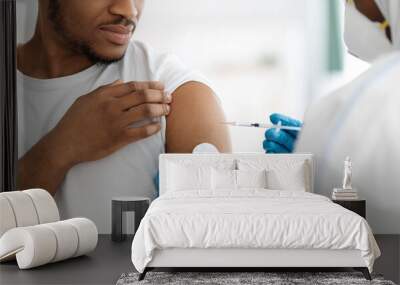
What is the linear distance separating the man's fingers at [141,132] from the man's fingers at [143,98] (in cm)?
24

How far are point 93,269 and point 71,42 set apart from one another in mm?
2615

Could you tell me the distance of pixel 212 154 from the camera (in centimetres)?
651

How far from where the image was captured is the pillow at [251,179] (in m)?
6.05

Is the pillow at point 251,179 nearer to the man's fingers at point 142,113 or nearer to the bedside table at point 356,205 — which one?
the bedside table at point 356,205

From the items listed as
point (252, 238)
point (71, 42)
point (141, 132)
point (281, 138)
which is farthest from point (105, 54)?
point (252, 238)

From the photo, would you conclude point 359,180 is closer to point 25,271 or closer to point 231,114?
point 231,114

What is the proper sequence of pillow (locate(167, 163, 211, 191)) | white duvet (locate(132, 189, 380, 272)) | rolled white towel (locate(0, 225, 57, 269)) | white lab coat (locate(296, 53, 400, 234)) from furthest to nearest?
white lab coat (locate(296, 53, 400, 234)) → pillow (locate(167, 163, 211, 191)) → rolled white towel (locate(0, 225, 57, 269)) → white duvet (locate(132, 189, 380, 272))

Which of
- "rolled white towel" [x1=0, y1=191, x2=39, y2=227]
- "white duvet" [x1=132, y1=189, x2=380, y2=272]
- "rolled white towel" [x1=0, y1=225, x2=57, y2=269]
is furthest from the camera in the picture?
"rolled white towel" [x1=0, y1=191, x2=39, y2=227]

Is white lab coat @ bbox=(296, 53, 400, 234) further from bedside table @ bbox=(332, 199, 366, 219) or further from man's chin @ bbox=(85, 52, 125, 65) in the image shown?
man's chin @ bbox=(85, 52, 125, 65)

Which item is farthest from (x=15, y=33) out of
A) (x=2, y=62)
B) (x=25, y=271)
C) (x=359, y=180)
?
(x=359, y=180)

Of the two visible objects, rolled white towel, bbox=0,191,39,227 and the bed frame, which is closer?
the bed frame

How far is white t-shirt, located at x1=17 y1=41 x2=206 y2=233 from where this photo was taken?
6684mm

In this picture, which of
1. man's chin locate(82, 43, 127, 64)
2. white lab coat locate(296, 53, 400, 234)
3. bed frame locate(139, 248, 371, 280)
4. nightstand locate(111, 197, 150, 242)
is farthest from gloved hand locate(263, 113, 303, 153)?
bed frame locate(139, 248, 371, 280)

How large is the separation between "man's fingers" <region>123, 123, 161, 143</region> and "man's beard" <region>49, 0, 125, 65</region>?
0.74 m
